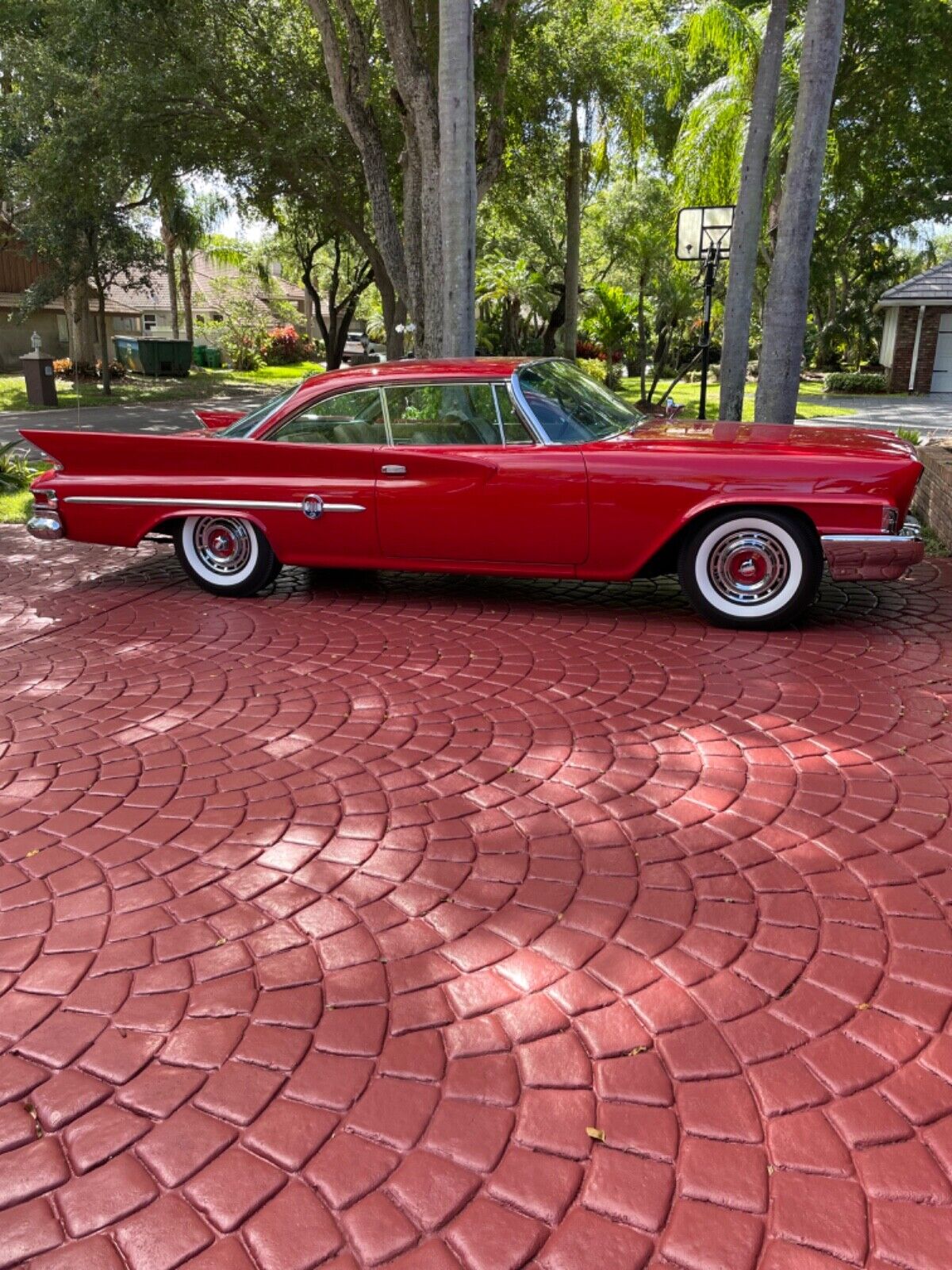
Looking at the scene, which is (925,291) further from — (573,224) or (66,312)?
(66,312)

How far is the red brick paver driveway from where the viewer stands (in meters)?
1.87

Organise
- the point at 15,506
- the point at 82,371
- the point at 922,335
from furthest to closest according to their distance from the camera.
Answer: the point at 82,371 < the point at 922,335 < the point at 15,506

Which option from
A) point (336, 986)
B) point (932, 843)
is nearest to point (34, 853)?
point (336, 986)

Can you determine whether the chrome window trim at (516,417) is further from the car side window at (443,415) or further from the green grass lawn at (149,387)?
the green grass lawn at (149,387)

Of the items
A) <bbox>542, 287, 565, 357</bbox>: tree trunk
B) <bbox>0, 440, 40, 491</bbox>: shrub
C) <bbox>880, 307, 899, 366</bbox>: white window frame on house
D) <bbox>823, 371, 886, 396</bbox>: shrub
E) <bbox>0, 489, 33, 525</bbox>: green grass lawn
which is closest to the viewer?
<bbox>0, 489, 33, 525</bbox>: green grass lawn

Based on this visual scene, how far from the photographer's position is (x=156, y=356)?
108 feet

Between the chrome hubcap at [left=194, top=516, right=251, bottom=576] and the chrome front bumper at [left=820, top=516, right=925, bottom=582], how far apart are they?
3.47 meters

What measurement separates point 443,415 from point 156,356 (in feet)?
99.9

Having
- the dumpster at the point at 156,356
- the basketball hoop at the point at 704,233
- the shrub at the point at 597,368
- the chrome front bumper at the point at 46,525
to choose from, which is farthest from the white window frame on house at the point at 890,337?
the chrome front bumper at the point at 46,525

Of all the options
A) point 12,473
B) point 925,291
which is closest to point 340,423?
point 12,473

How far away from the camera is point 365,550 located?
5.79m

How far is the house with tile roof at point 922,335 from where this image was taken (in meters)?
27.1

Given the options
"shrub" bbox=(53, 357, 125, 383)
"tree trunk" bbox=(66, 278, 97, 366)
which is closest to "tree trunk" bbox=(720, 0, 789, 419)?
"shrub" bbox=(53, 357, 125, 383)

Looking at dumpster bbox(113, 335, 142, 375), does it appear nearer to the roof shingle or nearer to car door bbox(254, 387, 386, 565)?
the roof shingle
